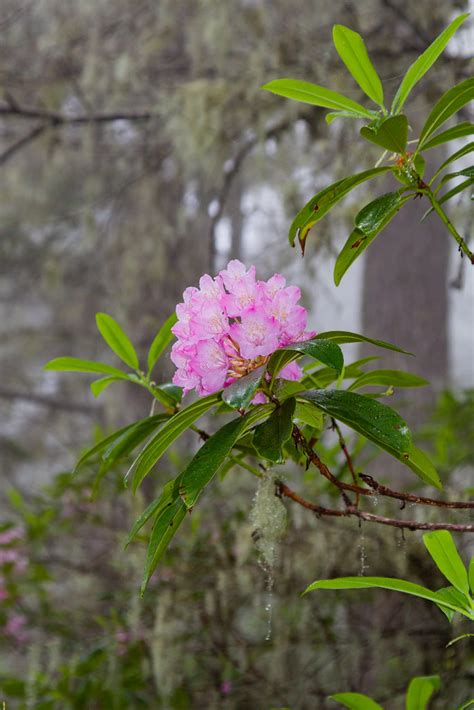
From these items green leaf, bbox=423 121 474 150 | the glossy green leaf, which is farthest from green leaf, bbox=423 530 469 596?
green leaf, bbox=423 121 474 150

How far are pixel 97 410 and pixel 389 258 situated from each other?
2907mm

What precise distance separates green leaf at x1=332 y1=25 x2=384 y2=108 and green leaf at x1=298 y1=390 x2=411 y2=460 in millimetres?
293

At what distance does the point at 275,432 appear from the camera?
72 centimetres

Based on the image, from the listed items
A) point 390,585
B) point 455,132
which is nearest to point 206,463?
point 390,585

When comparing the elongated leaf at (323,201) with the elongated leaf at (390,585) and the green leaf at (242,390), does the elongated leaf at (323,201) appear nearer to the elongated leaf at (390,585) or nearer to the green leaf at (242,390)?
the green leaf at (242,390)

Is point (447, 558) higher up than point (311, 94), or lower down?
lower down

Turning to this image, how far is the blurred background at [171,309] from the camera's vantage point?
1935 mm

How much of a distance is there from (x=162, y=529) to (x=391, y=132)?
0.43m

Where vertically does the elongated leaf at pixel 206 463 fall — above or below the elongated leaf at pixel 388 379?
below

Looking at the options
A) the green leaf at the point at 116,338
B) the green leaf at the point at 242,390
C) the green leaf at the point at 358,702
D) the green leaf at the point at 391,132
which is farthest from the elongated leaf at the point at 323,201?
the green leaf at the point at 358,702

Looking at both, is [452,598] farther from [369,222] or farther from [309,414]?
[369,222]

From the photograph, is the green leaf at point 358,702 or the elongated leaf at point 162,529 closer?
the elongated leaf at point 162,529

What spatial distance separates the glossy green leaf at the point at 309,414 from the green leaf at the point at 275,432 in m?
0.05

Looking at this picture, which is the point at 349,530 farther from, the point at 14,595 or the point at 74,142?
the point at 74,142
